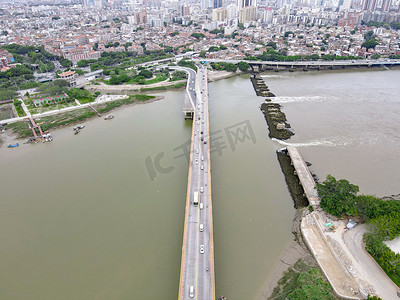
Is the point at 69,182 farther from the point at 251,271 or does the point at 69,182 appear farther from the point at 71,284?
the point at 251,271

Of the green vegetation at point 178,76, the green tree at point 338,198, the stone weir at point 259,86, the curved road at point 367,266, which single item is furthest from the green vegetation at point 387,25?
the curved road at point 367,266

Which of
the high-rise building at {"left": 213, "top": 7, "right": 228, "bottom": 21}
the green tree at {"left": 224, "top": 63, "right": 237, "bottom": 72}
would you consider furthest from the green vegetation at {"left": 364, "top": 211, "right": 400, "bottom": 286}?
the high-rise building at {"left": 213, "top": 7, "right": 228, "bottom": 21}

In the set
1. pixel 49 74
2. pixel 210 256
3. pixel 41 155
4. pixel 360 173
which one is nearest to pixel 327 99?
pixel 360 173

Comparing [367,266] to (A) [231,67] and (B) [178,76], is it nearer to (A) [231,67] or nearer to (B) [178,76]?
(B) [178,76]

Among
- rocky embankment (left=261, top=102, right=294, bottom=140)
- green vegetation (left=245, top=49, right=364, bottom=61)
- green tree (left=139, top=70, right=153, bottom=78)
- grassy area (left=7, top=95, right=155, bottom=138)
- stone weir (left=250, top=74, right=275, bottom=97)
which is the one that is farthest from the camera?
green vegetation (left=245, top=49, right=364, bottom=61)

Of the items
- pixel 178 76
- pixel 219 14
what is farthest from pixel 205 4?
pixel 178 76

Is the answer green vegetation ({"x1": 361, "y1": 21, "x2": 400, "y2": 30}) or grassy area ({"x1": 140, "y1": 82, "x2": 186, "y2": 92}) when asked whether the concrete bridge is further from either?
green vegetation ({"x1": 361, "y1": 21, "x2": 400, "y2": 30})
